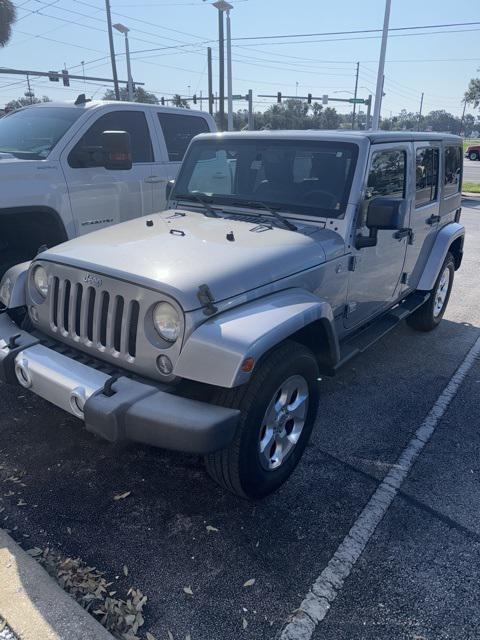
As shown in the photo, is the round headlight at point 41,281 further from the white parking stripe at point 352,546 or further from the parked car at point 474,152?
the parked car at point 474,152

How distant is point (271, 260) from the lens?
292 cm

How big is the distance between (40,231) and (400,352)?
3820 millimetres

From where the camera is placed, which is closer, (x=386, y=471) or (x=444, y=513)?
(x=444, y=513)

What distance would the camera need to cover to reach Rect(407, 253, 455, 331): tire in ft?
17.6

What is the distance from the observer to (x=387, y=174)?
394cm

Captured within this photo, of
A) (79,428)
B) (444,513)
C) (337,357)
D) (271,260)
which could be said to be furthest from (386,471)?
(79,428)

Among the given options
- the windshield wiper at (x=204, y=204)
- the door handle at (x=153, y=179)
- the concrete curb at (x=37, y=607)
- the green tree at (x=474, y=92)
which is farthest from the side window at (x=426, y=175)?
the green tree at (x=474, y=92)

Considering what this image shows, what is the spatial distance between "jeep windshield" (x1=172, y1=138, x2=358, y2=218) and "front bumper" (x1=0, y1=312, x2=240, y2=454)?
1822 mm

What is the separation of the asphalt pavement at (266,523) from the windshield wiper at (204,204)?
5.62ft

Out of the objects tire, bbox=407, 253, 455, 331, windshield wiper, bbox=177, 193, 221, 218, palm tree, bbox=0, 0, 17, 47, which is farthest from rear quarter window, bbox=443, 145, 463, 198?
palm tree, bbox=0, 0, 17, 47

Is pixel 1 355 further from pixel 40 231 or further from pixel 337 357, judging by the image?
pixel 40 231

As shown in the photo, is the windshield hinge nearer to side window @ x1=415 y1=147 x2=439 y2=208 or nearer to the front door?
the front door

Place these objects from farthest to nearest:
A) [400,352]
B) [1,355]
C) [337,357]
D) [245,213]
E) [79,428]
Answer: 1. [400,352]
2. [245,213]
3. [79,428]
4. [337,357]
5. [1,355]

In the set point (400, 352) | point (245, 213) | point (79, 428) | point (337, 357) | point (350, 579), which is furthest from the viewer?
point (400, 352)
